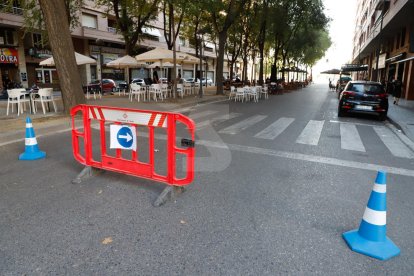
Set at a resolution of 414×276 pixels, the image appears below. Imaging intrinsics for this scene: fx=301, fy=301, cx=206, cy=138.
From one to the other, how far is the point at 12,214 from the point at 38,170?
1739 mm

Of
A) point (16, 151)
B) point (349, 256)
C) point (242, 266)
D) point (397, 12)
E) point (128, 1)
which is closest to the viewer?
point (242, 266)

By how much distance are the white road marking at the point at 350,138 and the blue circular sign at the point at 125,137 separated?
5147mm

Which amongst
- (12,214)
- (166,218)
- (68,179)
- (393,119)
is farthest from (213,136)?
(393,119)

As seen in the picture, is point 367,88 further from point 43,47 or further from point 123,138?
point 43,47

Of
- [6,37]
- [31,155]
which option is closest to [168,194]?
[31,155]

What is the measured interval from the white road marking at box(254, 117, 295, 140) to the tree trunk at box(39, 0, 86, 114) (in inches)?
257

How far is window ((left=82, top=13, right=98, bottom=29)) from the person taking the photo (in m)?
29.9

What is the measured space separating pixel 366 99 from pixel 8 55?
2689 centimetres

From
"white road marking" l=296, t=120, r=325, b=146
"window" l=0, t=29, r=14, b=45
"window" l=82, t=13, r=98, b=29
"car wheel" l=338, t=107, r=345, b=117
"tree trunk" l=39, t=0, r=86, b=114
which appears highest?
"window" l=82, t=13, r=98, b=29

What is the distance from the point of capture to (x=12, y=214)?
3482 mm

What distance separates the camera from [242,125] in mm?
9828

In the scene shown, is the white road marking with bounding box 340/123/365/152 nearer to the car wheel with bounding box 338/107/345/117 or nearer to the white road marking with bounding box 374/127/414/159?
the white road marking with bounding box 374/127/414/159

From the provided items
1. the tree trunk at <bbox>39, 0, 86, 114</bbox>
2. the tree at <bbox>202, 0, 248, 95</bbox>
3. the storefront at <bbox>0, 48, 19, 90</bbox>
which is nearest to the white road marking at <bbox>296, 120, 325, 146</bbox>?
the tree trunk at <bbox>39, 0, 86, 114</bbox>

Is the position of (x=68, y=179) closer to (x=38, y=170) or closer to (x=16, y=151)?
(x=38, y=170)
